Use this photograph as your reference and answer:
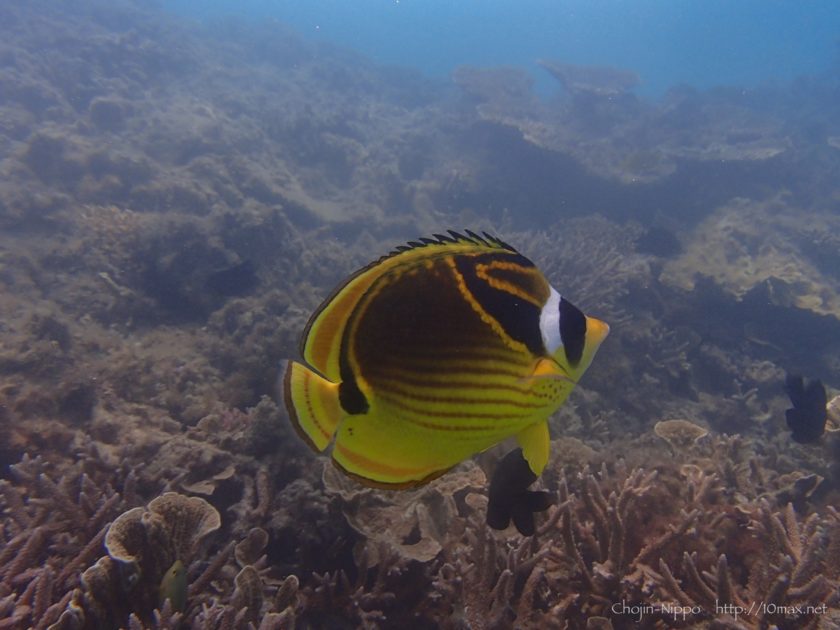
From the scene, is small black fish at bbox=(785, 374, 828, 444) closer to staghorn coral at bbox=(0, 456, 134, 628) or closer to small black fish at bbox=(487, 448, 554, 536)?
small black fish at bbox=(487, 448, 554, 536)

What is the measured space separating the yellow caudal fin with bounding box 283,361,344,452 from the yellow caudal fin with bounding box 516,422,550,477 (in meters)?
0.43

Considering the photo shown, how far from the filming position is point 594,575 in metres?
2.52

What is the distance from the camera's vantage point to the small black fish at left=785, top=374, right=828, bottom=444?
393 centimetres

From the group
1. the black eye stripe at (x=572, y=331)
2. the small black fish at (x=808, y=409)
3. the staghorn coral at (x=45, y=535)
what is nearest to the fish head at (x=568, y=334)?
the black eye stripe at (x=572, y=331)

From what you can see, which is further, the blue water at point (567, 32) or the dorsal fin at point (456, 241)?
the blue water at point (567, 32)

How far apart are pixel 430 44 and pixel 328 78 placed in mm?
37788

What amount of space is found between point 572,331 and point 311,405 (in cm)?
58

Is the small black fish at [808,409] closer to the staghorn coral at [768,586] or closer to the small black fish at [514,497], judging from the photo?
the staghorn coral at [768,586]

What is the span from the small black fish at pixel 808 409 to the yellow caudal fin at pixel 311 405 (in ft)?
15.1

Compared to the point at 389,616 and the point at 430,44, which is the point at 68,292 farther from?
the point at 430,44

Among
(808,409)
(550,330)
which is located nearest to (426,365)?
(550,330)

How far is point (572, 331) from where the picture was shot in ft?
3.34

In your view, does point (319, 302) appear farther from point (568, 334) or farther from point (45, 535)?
point (568, 334)

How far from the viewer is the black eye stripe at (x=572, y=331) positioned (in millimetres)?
1009
